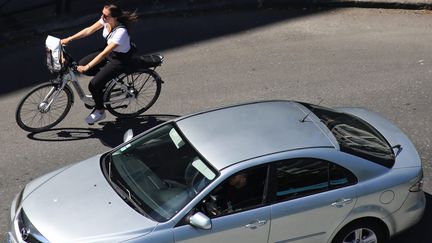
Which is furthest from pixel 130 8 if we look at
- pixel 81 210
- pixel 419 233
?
pixel 419 233

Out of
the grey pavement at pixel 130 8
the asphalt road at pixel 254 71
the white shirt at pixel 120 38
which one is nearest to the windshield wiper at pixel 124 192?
the asphalt road at pixel 254 71

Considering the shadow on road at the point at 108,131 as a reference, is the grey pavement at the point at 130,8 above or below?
above

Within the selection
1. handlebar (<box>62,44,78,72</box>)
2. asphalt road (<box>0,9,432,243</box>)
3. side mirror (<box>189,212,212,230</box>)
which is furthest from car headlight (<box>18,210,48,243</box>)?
handlebar (<box>62,44,78,72</box>)

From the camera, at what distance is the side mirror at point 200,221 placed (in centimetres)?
508

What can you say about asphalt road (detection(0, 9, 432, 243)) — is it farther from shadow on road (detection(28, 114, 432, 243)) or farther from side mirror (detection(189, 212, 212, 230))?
side mirror (detection(189, 212, 212, 230))

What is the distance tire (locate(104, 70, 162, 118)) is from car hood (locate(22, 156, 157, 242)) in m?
2.80

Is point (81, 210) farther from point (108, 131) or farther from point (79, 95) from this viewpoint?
point (79, 95)

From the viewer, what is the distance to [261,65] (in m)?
10.6

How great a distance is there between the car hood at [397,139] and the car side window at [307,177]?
0.63m

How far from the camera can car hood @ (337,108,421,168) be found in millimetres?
5965

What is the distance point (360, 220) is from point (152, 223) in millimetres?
1980

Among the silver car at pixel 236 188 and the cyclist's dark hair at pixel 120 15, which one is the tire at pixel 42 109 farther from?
the silver car at pixel 236 188

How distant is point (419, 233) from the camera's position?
6406 mm

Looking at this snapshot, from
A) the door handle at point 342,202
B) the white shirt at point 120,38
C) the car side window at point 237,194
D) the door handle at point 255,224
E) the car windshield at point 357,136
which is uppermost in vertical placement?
the white shirt at point 120,38
